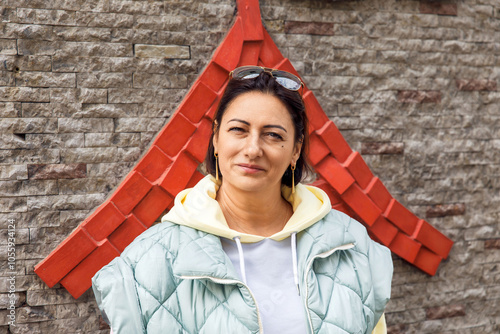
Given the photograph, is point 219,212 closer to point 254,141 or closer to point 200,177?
point 254,141

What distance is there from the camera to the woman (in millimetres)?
1518

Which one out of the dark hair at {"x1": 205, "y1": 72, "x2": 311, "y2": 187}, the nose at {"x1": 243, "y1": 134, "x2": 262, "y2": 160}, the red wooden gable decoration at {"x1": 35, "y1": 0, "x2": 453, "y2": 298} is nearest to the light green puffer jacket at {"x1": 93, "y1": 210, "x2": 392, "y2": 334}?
the nose at {"x1": 243, "y1": 134, "x2": 262, "y2": 160}

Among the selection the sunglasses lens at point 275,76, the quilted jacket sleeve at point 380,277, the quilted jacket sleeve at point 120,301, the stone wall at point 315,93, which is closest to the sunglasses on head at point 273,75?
the sunglasses lens at point 275,76

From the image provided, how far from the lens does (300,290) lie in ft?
5.33

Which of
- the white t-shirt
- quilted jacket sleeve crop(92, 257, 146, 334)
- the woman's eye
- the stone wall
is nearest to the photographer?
quilted jacket sleeve crop(92, 257, 146, 334)

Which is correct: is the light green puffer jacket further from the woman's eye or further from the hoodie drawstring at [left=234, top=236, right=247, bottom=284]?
the woman's eye

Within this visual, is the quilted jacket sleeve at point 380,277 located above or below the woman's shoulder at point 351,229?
below

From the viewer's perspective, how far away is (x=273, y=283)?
1.65 metres

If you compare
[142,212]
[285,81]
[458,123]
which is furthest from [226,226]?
[458,123]

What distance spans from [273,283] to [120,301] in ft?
1.64

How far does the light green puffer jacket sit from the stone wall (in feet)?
3.54

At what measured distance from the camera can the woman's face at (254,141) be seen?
1.67 meters

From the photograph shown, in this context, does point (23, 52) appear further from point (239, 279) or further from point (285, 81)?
point (239, 279)

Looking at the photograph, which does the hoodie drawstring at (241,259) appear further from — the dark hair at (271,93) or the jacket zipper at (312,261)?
the dark hair at (271,93)
